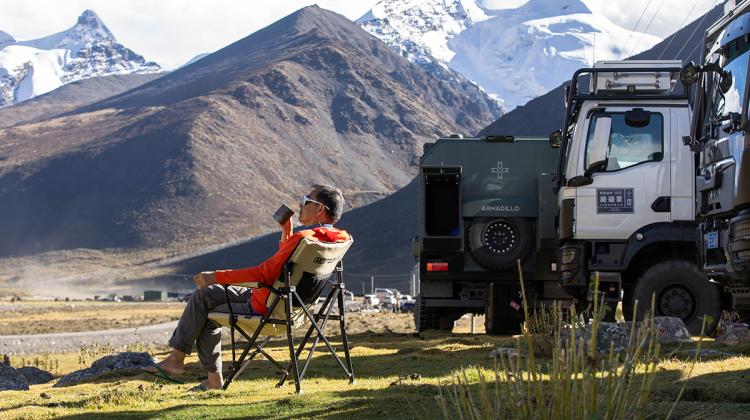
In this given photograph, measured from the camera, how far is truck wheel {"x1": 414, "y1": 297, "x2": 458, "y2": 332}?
700 inches

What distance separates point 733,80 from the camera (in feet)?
29.8

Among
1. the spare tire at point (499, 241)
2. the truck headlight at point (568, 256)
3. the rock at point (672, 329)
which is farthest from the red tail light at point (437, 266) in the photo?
the rock at point (672, 329)

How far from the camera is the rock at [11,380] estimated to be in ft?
38.3

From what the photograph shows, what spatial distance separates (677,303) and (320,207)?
20.2 feet

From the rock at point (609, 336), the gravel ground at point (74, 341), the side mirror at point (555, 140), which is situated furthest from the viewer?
the gravel ground at point (74, 341)

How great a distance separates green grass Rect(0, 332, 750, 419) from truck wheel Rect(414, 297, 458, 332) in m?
6.16

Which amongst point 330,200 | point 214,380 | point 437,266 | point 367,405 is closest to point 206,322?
point 214,380

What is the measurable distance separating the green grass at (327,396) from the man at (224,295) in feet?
0.93

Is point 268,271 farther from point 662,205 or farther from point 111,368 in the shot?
point 662,205

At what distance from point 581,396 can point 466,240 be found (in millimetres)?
12389

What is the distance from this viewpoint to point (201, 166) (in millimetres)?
152250

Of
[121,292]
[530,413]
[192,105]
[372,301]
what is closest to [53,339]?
[372,301]

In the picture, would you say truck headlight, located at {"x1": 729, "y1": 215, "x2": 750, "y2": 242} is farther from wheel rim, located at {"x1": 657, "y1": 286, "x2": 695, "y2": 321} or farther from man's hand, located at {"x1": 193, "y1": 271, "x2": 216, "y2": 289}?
wheel rim, located at {"x1": 657, "y1": 286, "x2": 695, "y2": 321}

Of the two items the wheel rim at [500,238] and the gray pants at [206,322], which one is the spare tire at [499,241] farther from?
the gray pants at [206,322]
